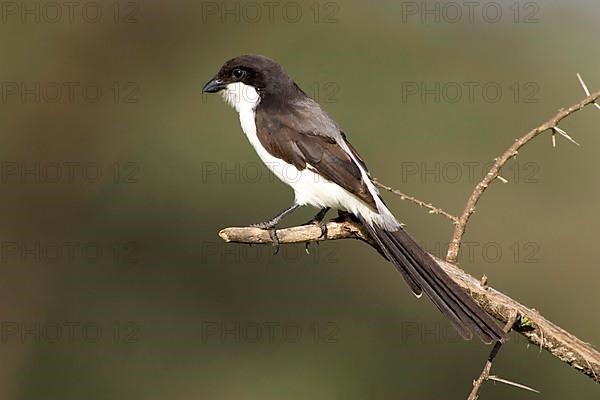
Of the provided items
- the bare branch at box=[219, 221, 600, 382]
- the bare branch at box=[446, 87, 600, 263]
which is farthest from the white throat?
the bare branch at box=[446, 87, 600, 263]

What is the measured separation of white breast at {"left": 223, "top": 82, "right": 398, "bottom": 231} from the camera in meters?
4.20

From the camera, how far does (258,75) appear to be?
4.79 m

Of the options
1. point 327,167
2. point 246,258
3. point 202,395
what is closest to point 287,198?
point 246,258

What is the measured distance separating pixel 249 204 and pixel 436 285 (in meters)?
5.41

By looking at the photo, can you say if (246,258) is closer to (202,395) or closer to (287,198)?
(287,198)

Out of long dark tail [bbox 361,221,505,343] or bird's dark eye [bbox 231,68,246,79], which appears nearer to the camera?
long dark tail [bbox 361,221,505,343]

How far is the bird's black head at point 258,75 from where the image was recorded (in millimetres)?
4758

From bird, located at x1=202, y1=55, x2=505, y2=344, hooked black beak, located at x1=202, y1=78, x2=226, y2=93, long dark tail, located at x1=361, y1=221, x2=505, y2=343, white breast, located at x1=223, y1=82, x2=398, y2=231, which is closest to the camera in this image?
long dark tail, located at x1=361, y1=221, x2=505, y2=343

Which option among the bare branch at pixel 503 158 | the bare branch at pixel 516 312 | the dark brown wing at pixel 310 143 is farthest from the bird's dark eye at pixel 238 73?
the bare branch at pixel 503 158

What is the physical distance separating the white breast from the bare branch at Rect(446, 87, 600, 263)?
0.51 meters

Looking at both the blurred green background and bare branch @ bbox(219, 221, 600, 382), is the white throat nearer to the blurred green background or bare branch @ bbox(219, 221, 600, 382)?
bare branch @ bbox(219, 221, 600, 382)

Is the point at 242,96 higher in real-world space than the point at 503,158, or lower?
higher

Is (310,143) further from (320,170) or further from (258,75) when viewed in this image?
(258,75)

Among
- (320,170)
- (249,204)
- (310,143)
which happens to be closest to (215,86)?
(310,143)
